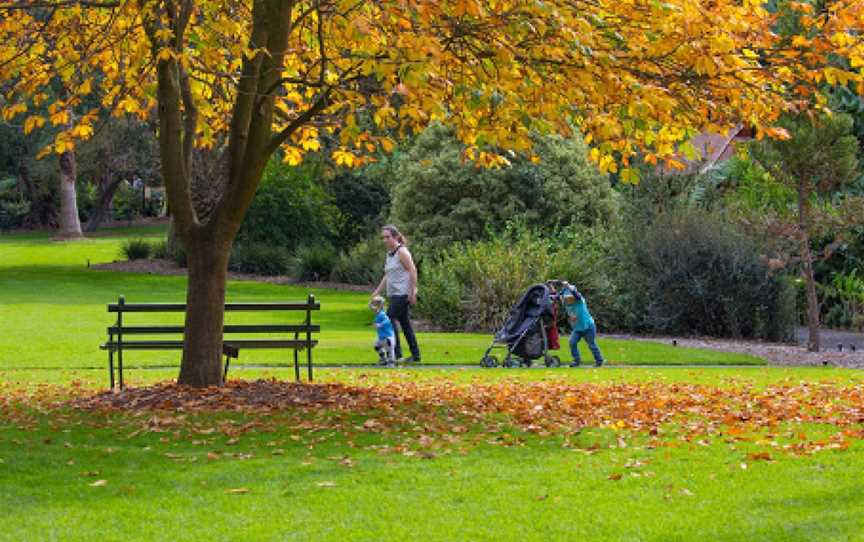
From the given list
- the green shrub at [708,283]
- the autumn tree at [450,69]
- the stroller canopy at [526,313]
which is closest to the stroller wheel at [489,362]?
the stroller canopy at [526,313]

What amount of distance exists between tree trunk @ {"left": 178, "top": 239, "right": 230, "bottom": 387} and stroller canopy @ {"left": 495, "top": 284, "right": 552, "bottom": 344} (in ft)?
18.0

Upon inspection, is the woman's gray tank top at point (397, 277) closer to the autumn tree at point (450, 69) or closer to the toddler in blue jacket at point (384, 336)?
the toddler in blue jacket at point (384, 336)

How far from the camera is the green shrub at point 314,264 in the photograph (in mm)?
39875

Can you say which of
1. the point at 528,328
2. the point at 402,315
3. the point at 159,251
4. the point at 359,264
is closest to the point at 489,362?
the point at 528,328

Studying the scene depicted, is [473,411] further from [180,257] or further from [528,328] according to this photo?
[180,257]

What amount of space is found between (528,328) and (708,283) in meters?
7.62

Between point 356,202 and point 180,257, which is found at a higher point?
point 356,202

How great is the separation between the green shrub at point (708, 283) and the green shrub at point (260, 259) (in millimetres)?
19582

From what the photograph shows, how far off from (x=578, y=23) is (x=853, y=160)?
11974 millimetres

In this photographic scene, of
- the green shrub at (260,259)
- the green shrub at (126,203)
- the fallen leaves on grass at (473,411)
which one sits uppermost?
the green shrub at (126,203)

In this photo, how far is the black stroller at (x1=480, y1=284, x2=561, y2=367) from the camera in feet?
55.0

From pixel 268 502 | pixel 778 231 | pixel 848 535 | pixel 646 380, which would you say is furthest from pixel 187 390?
pixel 778 231

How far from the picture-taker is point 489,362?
55.8ft

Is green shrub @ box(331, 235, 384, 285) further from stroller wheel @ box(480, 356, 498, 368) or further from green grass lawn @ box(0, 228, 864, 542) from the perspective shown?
green grass lawn @ box(0, 228, 864, 542)
